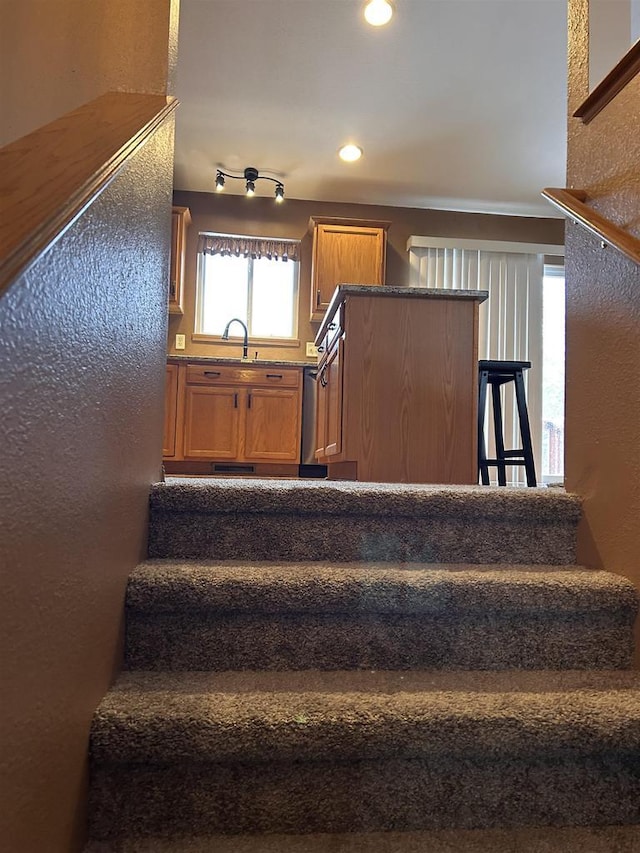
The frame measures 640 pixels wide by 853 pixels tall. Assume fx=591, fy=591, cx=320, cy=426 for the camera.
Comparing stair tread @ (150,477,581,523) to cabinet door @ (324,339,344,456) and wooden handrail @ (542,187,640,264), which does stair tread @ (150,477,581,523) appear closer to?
wooden handrail @ (542,187,640,264)

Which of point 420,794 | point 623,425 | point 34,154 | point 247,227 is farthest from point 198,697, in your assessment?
point 247,227

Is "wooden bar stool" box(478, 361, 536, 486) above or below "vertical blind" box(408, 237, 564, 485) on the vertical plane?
below

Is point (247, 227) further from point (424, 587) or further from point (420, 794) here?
point (420, 794)

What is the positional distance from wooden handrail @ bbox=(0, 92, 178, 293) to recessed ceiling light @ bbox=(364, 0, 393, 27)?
2.38 meters

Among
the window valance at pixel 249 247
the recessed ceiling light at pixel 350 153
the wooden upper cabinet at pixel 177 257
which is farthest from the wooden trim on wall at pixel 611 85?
the window valance at pixel 249 247

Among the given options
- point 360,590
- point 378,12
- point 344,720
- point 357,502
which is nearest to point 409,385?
point 357,502

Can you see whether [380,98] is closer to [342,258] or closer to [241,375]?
[342,258]

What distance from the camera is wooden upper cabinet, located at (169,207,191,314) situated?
495 cm

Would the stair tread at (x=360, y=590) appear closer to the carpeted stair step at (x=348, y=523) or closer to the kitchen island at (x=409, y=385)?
the carpeted stair step at (x=348, y=523)

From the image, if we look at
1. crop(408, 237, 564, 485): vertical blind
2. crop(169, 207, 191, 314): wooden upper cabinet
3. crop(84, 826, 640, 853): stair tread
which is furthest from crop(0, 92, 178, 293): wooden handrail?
crop(408, 237, 564, 485): vertical blind

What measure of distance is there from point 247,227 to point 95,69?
389cm

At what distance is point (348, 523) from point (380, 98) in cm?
343

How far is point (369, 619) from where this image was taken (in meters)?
1.32

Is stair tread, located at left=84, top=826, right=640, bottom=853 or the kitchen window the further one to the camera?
the kitchen window
